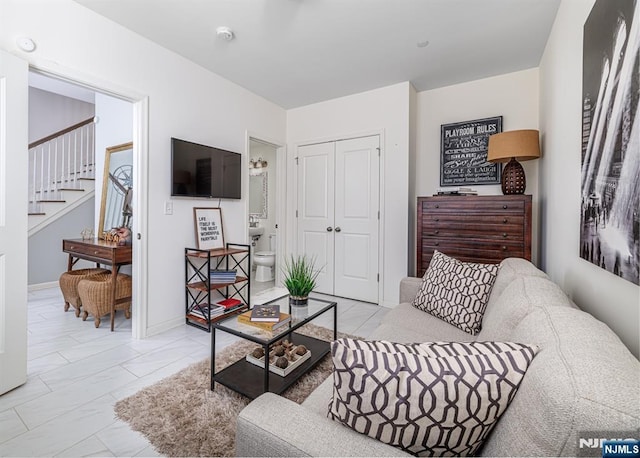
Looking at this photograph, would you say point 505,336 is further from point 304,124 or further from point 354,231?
point 304,124

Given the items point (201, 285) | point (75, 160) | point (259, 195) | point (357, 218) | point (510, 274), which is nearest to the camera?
point (510, 274)

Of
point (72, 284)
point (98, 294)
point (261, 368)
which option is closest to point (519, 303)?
point (261, 368)

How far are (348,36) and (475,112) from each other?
1.71 metres

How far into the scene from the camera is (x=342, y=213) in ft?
12.4

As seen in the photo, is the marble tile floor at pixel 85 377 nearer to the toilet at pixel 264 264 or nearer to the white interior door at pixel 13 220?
the white interior door at pixel 13 220

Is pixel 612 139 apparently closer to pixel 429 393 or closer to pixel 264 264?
pixel 429 393

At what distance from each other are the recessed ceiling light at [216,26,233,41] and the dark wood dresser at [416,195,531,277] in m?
2.25

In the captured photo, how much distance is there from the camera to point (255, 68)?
299 centimetres

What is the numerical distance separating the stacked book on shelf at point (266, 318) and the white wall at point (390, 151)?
6.24ft

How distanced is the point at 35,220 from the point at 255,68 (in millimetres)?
3663

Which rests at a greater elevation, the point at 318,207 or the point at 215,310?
the point at 318,207

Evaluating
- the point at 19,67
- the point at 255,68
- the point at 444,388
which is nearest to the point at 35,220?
the point at 19,67

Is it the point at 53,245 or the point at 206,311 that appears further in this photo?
the point at 53,245

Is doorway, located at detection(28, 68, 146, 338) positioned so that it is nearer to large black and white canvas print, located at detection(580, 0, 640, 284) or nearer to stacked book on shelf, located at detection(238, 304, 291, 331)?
stacked book on shelf, located at detection(238, 304, 291, 331)
